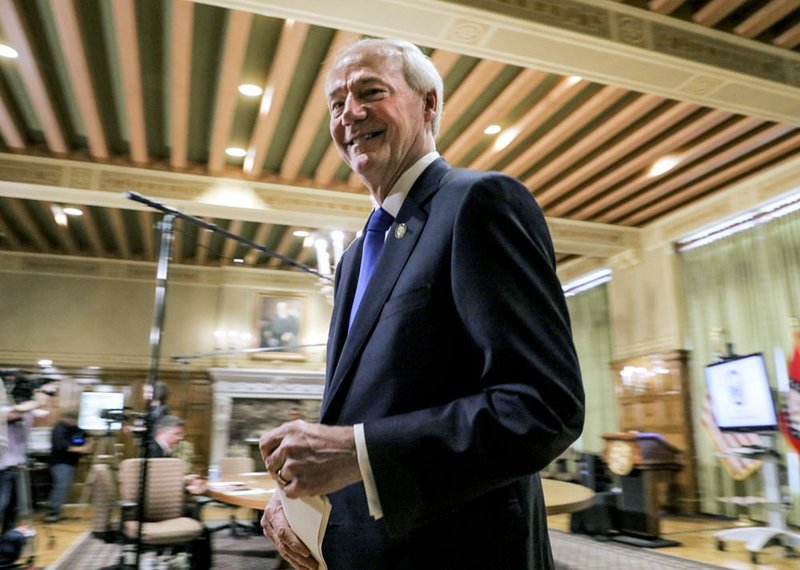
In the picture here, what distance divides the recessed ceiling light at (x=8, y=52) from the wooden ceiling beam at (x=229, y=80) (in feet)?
5.25

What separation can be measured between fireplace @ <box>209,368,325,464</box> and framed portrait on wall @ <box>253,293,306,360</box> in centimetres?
41

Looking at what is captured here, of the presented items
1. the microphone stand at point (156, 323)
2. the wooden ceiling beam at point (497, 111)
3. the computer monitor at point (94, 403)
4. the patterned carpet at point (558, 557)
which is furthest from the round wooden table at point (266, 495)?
the computer monitor at point (94, 403)

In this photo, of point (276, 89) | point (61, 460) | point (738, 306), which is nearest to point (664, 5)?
point (276, 89)

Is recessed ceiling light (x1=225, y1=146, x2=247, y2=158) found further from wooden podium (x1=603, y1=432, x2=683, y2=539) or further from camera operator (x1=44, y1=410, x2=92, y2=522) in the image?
wooden podium (x1=603, y1=432, x2=683, y2=539)

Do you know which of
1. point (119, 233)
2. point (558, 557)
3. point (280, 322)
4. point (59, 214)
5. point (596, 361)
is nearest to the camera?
point (558, 557)

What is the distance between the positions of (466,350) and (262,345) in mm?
10560

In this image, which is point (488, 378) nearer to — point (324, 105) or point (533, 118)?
point (324, 105)

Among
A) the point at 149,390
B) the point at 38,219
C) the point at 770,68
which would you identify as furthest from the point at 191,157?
the point at 770,68

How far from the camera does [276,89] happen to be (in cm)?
506

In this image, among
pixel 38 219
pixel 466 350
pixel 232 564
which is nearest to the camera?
pixel 466 350

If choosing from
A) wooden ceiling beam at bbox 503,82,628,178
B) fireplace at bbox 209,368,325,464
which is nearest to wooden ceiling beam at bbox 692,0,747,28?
wooden ceiling beam at bbox 503,82,628,178

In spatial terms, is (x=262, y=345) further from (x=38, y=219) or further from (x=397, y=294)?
(x=397, y=294)

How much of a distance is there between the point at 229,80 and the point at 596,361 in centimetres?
814

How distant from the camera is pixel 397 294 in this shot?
71 cm
